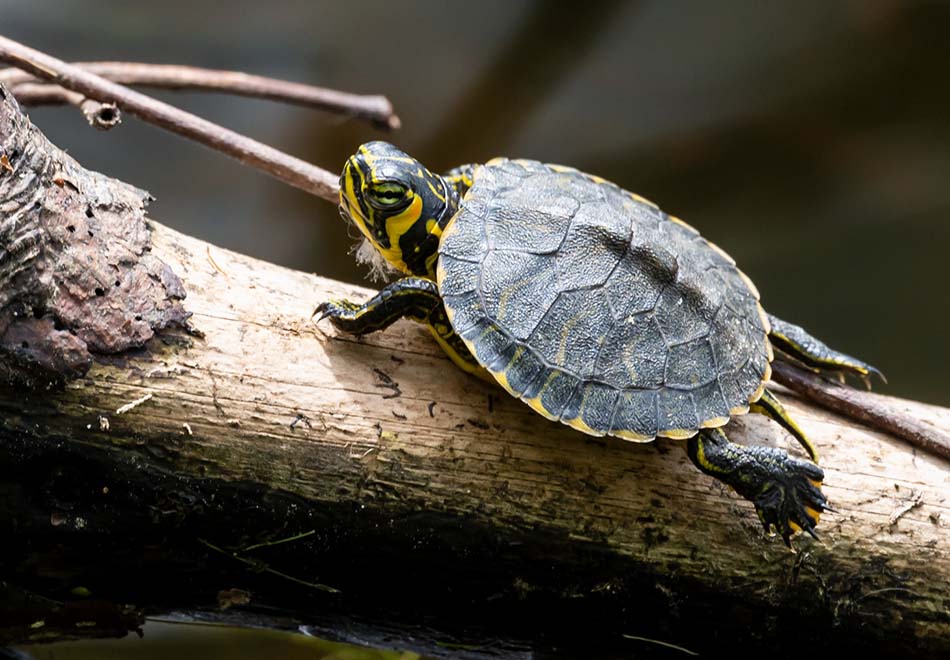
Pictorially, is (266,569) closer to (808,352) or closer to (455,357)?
(455,357)

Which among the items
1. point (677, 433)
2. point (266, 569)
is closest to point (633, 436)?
point (677, 433)

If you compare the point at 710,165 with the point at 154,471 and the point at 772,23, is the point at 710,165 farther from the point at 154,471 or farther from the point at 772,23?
the point at 154,471

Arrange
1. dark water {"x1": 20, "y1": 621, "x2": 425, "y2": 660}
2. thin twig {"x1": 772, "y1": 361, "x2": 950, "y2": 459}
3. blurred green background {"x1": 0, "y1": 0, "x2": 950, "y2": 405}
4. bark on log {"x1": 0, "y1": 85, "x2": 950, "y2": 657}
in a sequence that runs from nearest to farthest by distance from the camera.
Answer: bark on log {"x1": 0, "y1": 85, "x2": 950, "y2": 657}, thin twig {"x1": 772, "y1": 361, "x2": 950, "y2": 459}, dark water {"x1": 20, "y1": 621, "x2": 425, "y2": 660}, blurred green background {"x1": 0, "y1": 0, "x2": 950, "y2": 405}

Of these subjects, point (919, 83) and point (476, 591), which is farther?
point (919, 83)

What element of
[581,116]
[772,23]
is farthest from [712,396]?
[772,23]

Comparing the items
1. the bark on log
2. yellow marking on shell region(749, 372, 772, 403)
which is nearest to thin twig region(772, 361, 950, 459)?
the bark on log

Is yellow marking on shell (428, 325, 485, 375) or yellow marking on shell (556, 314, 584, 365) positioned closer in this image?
yellow marking on shell (556, 314, 584, 365)

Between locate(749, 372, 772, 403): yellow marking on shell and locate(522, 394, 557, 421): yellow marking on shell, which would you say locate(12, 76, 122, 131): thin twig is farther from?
locate(749, 372, 772, 403): yellow marking on shell
